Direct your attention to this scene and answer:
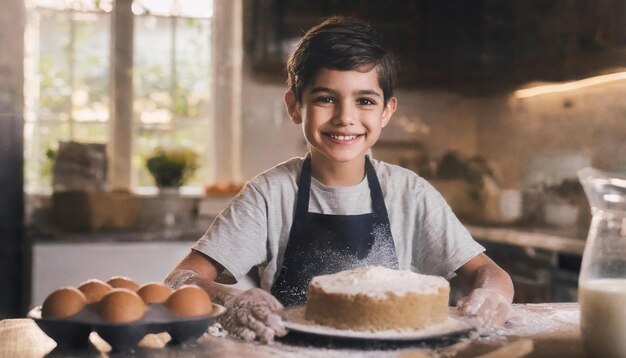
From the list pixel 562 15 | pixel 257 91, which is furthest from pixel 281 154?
pixel 562 15

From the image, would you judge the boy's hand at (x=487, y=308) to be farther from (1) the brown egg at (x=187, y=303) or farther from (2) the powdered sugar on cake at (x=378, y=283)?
(1) the brown egg at (x=187, y=303)

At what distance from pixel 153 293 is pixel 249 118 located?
1870 mm

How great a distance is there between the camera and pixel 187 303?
819mm

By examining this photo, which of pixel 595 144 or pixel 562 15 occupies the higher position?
pixel 562 15

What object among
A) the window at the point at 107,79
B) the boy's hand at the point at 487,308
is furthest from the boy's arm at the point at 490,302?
the window at the point at 107,79

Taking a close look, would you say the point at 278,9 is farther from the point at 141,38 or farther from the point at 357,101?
the point at 357,101

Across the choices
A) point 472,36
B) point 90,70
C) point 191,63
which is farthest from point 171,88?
point 472,36

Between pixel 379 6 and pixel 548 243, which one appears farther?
pixel 379 6

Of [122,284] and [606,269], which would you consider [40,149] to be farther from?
[606,269]

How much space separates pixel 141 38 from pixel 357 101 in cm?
164

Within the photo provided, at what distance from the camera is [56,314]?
0.80 metres

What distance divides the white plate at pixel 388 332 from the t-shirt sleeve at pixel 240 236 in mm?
251

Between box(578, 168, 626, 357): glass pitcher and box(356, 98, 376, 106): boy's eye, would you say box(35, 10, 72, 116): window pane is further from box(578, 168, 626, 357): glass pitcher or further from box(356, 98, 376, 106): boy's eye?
box(578, 168, 626, 357): glass pitcher

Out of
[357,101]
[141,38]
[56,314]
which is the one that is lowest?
[56,314]
